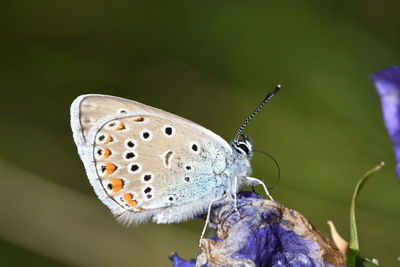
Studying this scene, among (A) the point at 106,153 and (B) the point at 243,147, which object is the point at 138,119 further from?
(B) the point at 243,147

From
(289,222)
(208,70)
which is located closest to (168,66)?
(208,70)

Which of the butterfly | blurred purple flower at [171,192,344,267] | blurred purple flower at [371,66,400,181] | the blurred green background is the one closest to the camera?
blurred purple flower at [371,66,400,181]

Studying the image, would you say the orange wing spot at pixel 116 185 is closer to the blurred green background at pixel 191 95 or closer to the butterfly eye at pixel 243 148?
the butterfly eye at pixel 243 148

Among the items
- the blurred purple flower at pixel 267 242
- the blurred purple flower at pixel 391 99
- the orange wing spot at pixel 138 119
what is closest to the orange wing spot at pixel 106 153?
the orange wing spot at pixel 138 119

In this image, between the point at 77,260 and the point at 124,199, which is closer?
the point at 124,199

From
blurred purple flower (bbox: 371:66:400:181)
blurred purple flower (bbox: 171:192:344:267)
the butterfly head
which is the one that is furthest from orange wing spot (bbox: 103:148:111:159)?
blurred purple flower (bbox: 371:66:400:181)

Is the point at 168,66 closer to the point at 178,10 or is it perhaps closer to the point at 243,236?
the point at 178,10

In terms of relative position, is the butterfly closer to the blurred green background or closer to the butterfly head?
the butterfly head

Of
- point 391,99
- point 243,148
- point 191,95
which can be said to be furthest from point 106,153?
point 191,95
